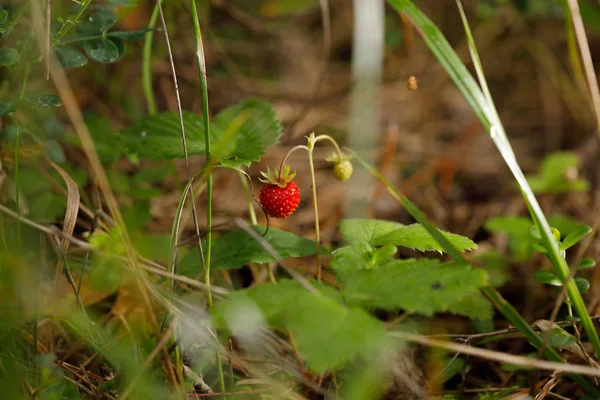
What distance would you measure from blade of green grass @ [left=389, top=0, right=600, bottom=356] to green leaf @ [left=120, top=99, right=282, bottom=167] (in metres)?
0.36

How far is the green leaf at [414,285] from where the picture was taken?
84 cm

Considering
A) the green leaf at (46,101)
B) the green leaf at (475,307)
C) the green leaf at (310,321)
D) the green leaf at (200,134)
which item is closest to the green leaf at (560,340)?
the green leaf at (475,307)

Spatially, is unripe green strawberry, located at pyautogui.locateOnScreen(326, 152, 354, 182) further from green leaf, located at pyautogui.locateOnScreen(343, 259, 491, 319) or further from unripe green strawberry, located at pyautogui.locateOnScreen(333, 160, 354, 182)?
green leaf, located at pyautogui.locateOnScreen(343, 259, 491, 319)

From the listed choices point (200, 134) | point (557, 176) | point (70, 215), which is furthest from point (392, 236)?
point (557, 176)

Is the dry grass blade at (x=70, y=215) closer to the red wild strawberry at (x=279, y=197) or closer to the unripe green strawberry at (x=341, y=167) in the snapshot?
the red wild strawberry at (x=279, y=197)

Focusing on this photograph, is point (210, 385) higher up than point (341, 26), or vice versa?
point (341, 26)

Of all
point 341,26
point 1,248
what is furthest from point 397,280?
point 341,26

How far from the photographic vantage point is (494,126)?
1052mm

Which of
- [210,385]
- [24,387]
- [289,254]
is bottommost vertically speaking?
[210,385]

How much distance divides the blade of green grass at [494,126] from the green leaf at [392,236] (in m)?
0.13

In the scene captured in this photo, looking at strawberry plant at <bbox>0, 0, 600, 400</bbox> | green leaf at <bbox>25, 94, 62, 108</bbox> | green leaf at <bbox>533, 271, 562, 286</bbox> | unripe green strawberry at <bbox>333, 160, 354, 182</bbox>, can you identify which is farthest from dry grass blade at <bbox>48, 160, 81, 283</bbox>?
green leaf at <bbox>533, 271, 562, 286</bbox>

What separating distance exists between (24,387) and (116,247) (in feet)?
0.86

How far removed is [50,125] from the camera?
1.50 meters

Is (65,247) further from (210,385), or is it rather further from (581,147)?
(581,147)
